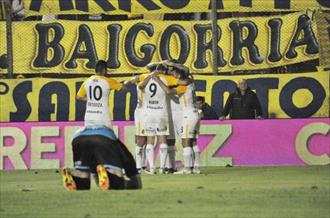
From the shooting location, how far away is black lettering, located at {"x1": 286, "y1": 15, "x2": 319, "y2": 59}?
78.5ft

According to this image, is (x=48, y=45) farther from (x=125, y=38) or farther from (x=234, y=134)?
(x=234, y=134)

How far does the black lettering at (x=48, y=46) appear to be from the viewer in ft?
80.0

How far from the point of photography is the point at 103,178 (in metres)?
15.0

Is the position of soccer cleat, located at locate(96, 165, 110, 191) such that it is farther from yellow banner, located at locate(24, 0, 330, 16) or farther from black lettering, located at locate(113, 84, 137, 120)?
yellow banner, located at locate(24, 0, 330, 16)

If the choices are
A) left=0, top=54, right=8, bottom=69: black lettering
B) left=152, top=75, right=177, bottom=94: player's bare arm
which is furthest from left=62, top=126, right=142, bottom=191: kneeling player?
left=0, top=54, right=8, bottom=69: black lettering

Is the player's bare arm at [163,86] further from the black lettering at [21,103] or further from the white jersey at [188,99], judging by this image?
the black lettering at [21,103]

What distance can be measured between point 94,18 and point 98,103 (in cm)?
916

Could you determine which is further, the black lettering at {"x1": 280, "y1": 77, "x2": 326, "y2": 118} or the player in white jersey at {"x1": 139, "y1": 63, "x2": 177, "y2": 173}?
the black lettering at {"x1": 280, "y1": 77, "x2": 326, "y2": 118}

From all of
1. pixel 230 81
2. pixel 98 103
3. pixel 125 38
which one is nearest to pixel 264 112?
pixel 230 81

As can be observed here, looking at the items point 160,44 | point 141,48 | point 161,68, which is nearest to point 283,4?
point 160,44

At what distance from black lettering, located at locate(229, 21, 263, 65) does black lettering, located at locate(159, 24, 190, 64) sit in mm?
972

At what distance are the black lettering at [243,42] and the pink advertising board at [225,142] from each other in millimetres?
1636

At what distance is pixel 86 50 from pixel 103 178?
978 centimetres

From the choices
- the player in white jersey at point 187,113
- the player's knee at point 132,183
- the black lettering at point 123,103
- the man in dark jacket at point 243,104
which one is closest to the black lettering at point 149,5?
the black lettering at point 123,103
